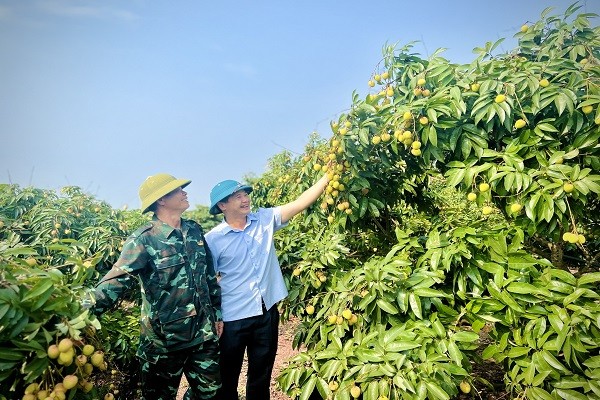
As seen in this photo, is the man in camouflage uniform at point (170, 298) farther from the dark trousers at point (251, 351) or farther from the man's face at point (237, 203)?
the man's face at point (237, 203)

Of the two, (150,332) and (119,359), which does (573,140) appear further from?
(119,359)

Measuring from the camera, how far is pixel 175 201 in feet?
7.89

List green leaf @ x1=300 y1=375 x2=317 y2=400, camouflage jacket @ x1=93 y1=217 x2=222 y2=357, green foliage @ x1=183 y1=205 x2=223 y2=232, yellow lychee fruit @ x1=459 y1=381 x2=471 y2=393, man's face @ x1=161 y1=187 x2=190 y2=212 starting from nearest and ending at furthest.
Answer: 1. yellow lychee fruit @ x1=459 y1=381 x2=471 y2=393
2. green leaf @ x1=300 y1=375 x2=317 y2=400
3. camouflage jacket @ x1=93 y1=217 x2=222 y2=357
4. man's face @ x1=161 y1=187 x2=190 y2=212
5. green foliage @ x1=183 y1=205 x2=223 y2=232

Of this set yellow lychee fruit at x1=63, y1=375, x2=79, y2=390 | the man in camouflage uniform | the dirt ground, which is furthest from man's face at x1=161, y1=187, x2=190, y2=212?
the dirt ground

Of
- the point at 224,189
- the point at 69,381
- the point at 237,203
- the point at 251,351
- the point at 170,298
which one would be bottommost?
the point at 251,351

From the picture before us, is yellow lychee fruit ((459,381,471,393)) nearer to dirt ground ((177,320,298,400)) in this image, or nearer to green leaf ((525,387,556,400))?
green leaf ((525,387,556,400))

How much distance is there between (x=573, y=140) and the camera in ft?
7.03

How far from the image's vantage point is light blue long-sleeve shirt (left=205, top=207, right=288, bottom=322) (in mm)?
2555

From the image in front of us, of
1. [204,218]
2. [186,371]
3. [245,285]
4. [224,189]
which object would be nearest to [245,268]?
[245,285]

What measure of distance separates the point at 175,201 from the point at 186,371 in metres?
1.04

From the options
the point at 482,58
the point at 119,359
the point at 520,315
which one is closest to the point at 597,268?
the point at 520,315

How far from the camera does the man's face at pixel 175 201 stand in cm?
240

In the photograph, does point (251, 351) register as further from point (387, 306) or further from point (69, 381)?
point (69, 381)

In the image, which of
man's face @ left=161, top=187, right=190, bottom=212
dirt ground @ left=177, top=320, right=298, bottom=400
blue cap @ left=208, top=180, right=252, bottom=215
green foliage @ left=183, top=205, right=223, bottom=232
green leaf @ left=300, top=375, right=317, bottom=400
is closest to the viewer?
green leaf @ left=300, top=375, right=317, bottom=400
